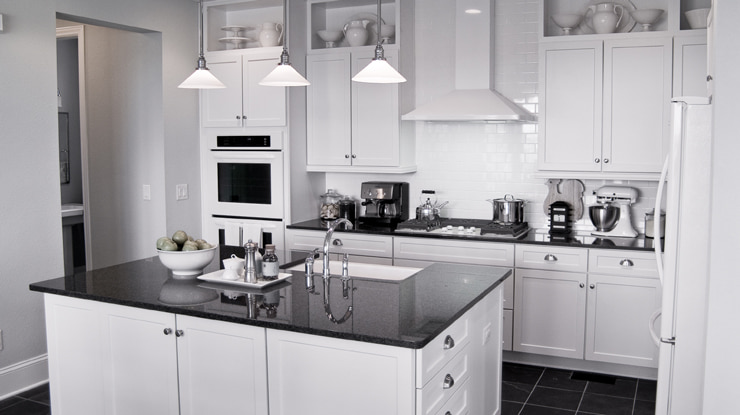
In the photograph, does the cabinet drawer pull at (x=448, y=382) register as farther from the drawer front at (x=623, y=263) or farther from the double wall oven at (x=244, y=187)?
the double wall oven at (x=244, y=187)

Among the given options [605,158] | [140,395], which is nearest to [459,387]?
[140,395]

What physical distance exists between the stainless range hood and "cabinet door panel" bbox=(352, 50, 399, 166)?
0.24 metres

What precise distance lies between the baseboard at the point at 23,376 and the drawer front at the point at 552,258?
324 cm

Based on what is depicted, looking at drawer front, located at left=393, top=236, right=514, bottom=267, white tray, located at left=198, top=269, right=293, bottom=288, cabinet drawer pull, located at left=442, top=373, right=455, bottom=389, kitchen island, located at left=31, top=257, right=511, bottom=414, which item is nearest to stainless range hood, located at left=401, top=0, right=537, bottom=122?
Result: drawer front, located at left=393, top=236, right=514, bottom=267

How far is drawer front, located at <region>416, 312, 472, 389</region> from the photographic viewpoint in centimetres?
252

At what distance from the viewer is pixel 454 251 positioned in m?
4.94

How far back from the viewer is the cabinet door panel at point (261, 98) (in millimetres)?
5430

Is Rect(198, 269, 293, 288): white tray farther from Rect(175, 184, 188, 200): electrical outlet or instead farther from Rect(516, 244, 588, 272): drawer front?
Rect(175, 184, 188, 200): electrical outlet

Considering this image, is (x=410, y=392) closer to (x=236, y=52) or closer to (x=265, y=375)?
(x=265, y=375)

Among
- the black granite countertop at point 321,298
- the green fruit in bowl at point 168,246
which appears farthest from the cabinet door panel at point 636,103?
the green fruit in bowl at point 168,246

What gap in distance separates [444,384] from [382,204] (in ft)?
9.54

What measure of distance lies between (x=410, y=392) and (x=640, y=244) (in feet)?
8.74

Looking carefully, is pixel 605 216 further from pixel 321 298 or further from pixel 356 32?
pixel 321 298

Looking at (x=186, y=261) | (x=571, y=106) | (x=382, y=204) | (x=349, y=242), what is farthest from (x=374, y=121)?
(x=186, y=261)
